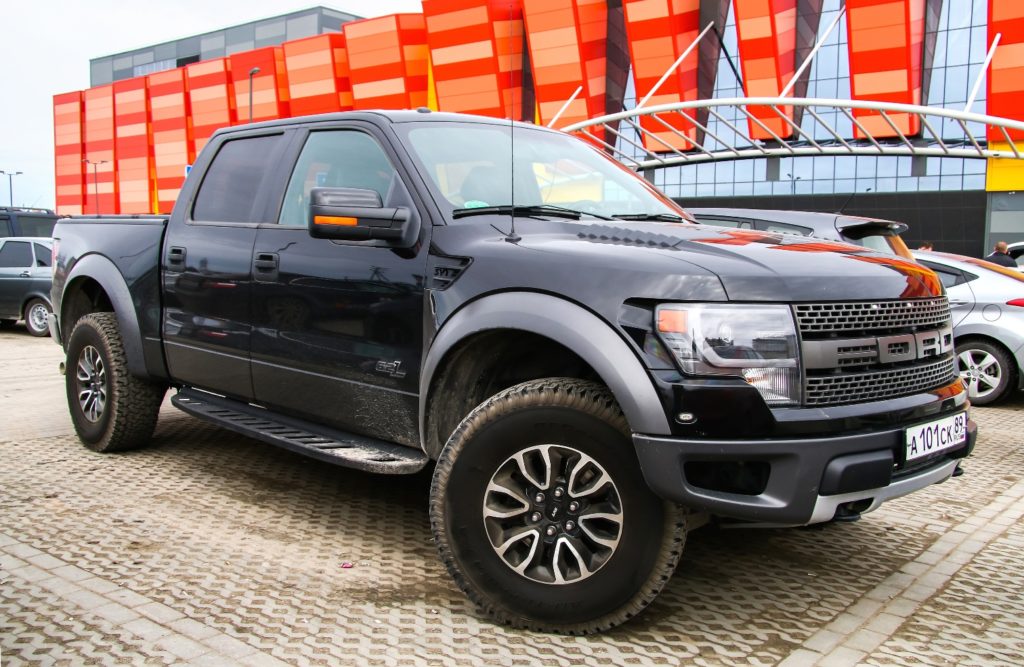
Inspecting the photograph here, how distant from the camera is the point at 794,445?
2.67 m

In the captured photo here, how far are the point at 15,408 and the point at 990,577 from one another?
23.7 ft

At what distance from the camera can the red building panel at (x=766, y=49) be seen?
32594 millimetres

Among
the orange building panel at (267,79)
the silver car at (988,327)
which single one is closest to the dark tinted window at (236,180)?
the silver car at (988,327)

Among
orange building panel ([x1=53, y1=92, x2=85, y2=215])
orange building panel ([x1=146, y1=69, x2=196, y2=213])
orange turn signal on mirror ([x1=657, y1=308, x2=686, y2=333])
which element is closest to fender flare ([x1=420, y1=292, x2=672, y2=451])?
orange turn signal on mirror ([x1=657, y1=308, x2=686, y2=333])

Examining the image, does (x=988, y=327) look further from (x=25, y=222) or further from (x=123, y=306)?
(x=25, y=222)

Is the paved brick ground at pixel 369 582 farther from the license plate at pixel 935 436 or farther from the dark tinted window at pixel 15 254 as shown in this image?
the dark tinted window at pixel 15 254

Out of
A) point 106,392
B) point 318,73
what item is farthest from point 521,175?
point 318,73

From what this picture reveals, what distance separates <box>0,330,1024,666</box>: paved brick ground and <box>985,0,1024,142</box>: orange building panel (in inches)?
1110

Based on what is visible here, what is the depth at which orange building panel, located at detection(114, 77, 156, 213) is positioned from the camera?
56.3 metres

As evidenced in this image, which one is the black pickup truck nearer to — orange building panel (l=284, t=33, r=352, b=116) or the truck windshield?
the truck windshield

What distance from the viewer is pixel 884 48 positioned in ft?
100

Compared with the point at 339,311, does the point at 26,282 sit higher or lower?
lower

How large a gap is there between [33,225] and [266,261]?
19.7 m

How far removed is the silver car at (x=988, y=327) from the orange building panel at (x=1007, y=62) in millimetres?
23498
